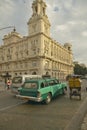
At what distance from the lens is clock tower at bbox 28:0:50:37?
70500 mm

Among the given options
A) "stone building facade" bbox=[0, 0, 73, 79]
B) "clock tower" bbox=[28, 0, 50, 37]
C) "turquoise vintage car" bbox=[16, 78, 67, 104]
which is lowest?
"turquoise vintage car" bbox=[16, 78, 67, 104]

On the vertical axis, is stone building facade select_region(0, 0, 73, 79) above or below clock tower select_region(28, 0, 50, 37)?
below

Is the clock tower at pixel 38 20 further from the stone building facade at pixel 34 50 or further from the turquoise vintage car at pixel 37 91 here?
the turquoise vintage car at pixel 37 91

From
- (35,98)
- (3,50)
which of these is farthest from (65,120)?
(3,50)

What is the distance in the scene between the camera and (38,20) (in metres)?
70.9

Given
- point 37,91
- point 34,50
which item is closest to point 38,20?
point 34,50

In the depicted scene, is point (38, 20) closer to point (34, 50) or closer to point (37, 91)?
point (34, 50)

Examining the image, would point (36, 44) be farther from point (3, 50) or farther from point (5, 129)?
point (5, 129)

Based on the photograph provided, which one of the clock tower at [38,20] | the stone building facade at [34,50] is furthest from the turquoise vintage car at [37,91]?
the clock tower at [38,20]

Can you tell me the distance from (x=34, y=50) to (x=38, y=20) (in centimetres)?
1122

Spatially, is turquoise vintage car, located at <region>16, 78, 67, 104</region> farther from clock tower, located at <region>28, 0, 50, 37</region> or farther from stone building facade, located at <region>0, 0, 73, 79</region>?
clock tower, located at <region>28, 0, 50, 37</region>

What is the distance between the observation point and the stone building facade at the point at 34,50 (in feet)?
231

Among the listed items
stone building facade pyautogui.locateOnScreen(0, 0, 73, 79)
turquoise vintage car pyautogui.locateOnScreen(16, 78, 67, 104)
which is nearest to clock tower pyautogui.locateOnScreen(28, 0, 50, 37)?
stone building facade pyautogui.locateOnScreen(0, 0, 73, 79)

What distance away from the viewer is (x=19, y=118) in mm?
8547
